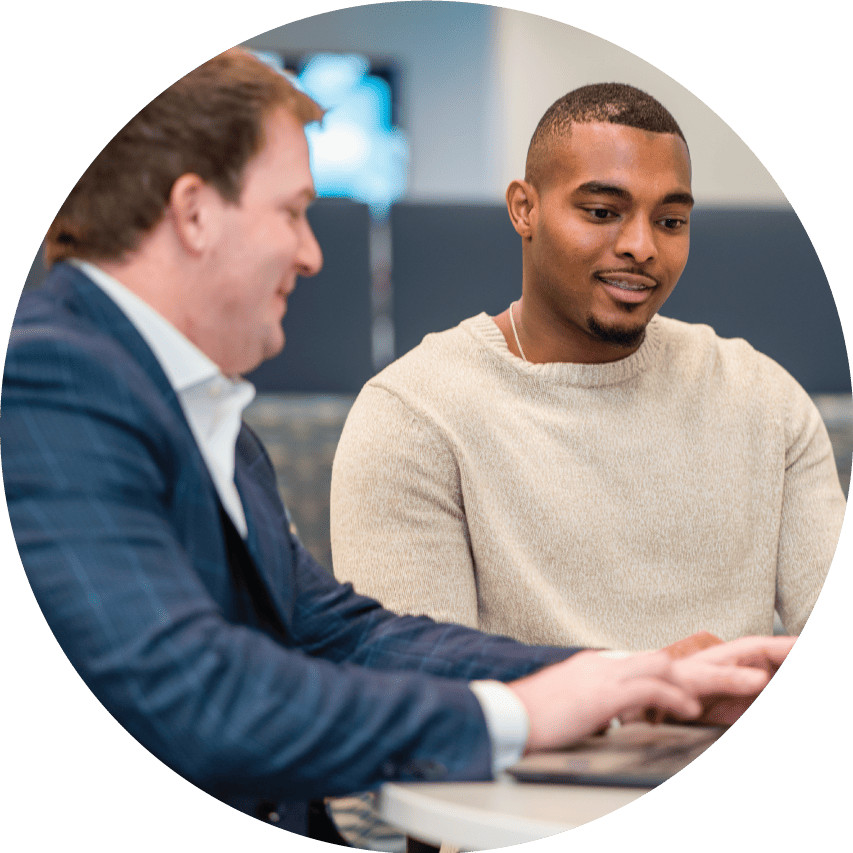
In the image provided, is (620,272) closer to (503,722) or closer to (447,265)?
(447,265)

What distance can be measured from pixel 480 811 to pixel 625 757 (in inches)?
9.5

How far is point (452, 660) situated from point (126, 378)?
573mm

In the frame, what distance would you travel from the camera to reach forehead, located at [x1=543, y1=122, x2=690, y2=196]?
4.57ft

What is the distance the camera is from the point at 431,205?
1.42 meters

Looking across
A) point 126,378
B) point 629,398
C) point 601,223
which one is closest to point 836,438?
point 629,398

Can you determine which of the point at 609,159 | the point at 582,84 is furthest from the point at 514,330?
the point at 582,84

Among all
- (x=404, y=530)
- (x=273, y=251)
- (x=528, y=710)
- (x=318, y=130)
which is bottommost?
Answer: (x=528, y=710)

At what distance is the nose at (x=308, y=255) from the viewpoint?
1293mm

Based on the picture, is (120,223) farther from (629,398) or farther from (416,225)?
(629,398)

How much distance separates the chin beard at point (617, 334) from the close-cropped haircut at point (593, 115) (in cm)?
22

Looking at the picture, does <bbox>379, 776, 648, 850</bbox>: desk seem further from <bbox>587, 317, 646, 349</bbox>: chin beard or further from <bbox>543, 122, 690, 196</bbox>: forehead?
<bbox>543, 122, 690, 196</bbox>: forehead

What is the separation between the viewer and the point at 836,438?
5.17 feet

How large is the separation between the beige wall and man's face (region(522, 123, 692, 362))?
51 millimetres

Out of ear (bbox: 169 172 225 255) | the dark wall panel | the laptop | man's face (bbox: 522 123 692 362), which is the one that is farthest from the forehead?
the laptop
